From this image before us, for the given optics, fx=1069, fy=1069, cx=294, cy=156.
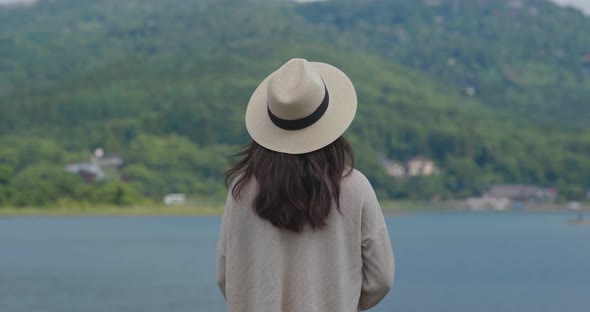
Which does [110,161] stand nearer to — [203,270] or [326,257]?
[203,270]

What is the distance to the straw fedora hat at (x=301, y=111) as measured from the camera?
9.40 ft

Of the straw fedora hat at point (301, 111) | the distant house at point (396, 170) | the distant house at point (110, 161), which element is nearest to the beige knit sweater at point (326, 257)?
the straw fedora hat at point (301, 111)

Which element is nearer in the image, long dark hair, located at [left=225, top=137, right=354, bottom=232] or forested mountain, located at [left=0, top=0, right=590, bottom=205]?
long dark hair, located at [left=225, top=137, right=354, bottom=232]

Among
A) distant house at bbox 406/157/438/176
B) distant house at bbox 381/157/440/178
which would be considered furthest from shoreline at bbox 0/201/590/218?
distant house at bbox 406/157/438/176

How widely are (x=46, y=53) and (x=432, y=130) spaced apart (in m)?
56.3

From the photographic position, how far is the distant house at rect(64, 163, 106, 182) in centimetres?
7850

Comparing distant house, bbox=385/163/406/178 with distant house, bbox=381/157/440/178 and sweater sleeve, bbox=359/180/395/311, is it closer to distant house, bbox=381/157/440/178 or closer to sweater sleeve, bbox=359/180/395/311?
distant house, bbox=381/157/440/178

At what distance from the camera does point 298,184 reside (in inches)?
113

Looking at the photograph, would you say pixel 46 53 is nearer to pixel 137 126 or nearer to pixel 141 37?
pixel 141 37

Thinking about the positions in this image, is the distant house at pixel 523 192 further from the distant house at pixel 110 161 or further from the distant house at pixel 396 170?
the distant house at pixel 110 161

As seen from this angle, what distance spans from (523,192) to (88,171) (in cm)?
4011

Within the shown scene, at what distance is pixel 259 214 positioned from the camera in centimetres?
290

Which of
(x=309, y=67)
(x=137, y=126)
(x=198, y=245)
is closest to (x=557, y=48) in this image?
(x=137, y=126)

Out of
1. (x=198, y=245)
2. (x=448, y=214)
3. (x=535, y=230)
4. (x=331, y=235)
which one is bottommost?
(x=448, y=214)
